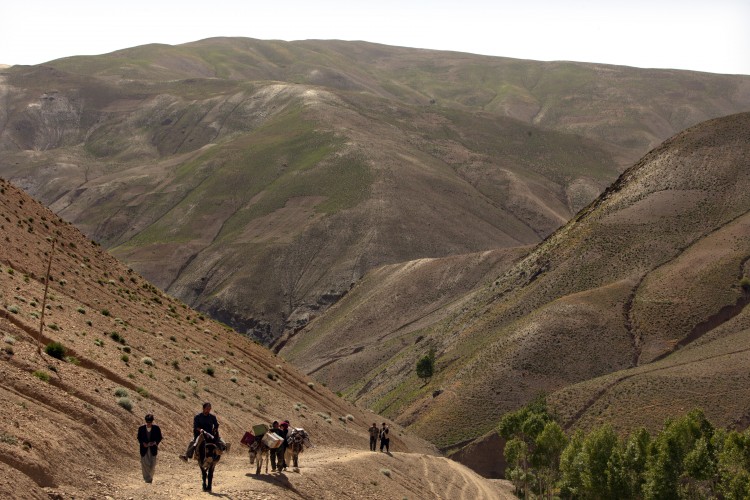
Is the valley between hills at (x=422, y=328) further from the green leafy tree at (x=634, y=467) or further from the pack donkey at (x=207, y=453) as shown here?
the green leafy tree at (x=634, y=467)

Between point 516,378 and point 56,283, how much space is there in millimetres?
65121

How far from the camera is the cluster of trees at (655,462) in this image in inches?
2219

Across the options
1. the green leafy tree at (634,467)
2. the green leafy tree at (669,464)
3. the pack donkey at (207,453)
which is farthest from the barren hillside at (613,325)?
the pack donkey at (207,453)

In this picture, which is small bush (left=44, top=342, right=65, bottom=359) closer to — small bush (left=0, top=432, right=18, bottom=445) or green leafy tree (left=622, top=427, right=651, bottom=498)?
small bush (left=0, top=432, right=18, bottom=445)

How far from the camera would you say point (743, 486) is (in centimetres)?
5262

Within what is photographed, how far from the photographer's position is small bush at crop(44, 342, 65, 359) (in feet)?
112

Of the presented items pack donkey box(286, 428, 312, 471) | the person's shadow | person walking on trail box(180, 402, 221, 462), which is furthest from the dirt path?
person walking on trail box(180, 402, 221, 462)

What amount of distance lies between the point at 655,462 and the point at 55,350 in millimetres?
40235

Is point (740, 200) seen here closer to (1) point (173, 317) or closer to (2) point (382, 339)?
(2) point (382, 339)

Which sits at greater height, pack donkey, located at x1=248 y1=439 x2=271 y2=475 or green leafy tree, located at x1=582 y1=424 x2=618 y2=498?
green leafy tree, located at x1=582 y1=424 x2=618 y2=498

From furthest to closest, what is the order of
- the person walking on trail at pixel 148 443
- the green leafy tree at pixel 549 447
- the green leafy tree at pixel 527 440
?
the green leafy tree at pixel 527 440
the green leafy tree at pixel 549 447
the person walking on trail at pixel 148 443

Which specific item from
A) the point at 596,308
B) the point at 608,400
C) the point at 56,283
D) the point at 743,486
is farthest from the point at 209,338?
the point at 596,308

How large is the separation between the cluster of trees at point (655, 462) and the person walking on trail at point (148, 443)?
36.8m

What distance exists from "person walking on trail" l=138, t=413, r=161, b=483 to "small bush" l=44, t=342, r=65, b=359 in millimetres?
9726
